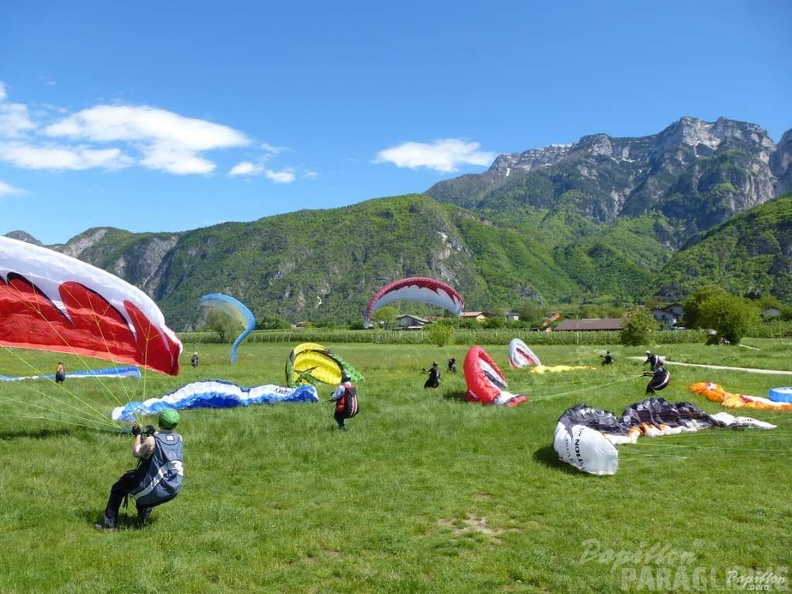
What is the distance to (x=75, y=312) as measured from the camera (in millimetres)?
12023

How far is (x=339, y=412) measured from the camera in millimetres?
14172

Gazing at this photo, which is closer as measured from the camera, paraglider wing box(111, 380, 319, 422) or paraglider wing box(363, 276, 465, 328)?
paraglider wing box(111, 380, 319, 422)

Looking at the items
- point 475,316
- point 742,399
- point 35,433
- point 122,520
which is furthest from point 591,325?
point 122,520

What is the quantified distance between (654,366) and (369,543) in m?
15.0

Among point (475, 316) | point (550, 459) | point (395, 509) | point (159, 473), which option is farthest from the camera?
point (475, 316)

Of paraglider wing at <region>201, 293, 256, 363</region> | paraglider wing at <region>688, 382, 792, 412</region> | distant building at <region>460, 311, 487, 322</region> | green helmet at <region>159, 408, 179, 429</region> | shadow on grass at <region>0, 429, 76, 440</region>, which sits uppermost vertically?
paraglider wing at <region>201, 293, 256, 363</region>

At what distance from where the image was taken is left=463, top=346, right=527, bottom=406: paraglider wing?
16.9m

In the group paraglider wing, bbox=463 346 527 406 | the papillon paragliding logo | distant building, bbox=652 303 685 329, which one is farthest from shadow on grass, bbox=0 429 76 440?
distant building, bbox=652 303 685 329

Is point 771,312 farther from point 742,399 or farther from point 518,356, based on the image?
point 742,399

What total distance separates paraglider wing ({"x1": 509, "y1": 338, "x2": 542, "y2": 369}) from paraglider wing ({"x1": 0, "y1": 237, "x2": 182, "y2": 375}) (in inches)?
745

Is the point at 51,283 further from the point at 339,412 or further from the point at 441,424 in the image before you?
the point at 441,424

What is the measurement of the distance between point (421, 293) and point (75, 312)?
75.0 feet

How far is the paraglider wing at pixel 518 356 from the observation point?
28.0m

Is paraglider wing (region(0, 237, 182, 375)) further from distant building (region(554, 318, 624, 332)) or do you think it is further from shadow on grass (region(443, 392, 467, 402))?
distant building (region(554, 318, 624, 332))
